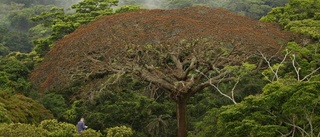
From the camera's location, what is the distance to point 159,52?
1371 centimetres

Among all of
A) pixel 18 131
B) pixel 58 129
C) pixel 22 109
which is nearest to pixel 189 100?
pixel 22 109

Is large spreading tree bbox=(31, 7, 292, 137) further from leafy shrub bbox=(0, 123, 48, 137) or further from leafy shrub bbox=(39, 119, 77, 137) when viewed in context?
leafy shrub bbox=(0, 123, 48, 137)

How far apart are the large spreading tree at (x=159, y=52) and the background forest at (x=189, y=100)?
0.41m

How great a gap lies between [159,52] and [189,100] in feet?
12.6

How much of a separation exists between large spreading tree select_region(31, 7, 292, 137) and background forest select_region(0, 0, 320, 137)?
41cm

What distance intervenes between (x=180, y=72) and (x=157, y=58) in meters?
1.19

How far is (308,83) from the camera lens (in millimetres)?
8891

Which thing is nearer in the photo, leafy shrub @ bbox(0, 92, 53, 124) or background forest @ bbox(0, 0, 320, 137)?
background forest @ bbox(0, 0, 320, 137)

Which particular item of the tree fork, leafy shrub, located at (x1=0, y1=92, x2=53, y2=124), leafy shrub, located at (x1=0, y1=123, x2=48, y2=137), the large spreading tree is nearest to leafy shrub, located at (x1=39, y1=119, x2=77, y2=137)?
leafy shrub, located at (x1=0, y1=123, x2=48, y2=137)

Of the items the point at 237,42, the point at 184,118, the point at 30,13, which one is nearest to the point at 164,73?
the point at 184,118

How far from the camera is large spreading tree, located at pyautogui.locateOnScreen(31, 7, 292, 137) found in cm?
1316

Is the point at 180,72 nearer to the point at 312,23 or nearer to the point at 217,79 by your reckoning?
the point at 217,79

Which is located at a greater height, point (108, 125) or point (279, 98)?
point (279, 98)

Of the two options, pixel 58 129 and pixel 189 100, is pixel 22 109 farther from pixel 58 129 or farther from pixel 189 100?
pixel 189 100
